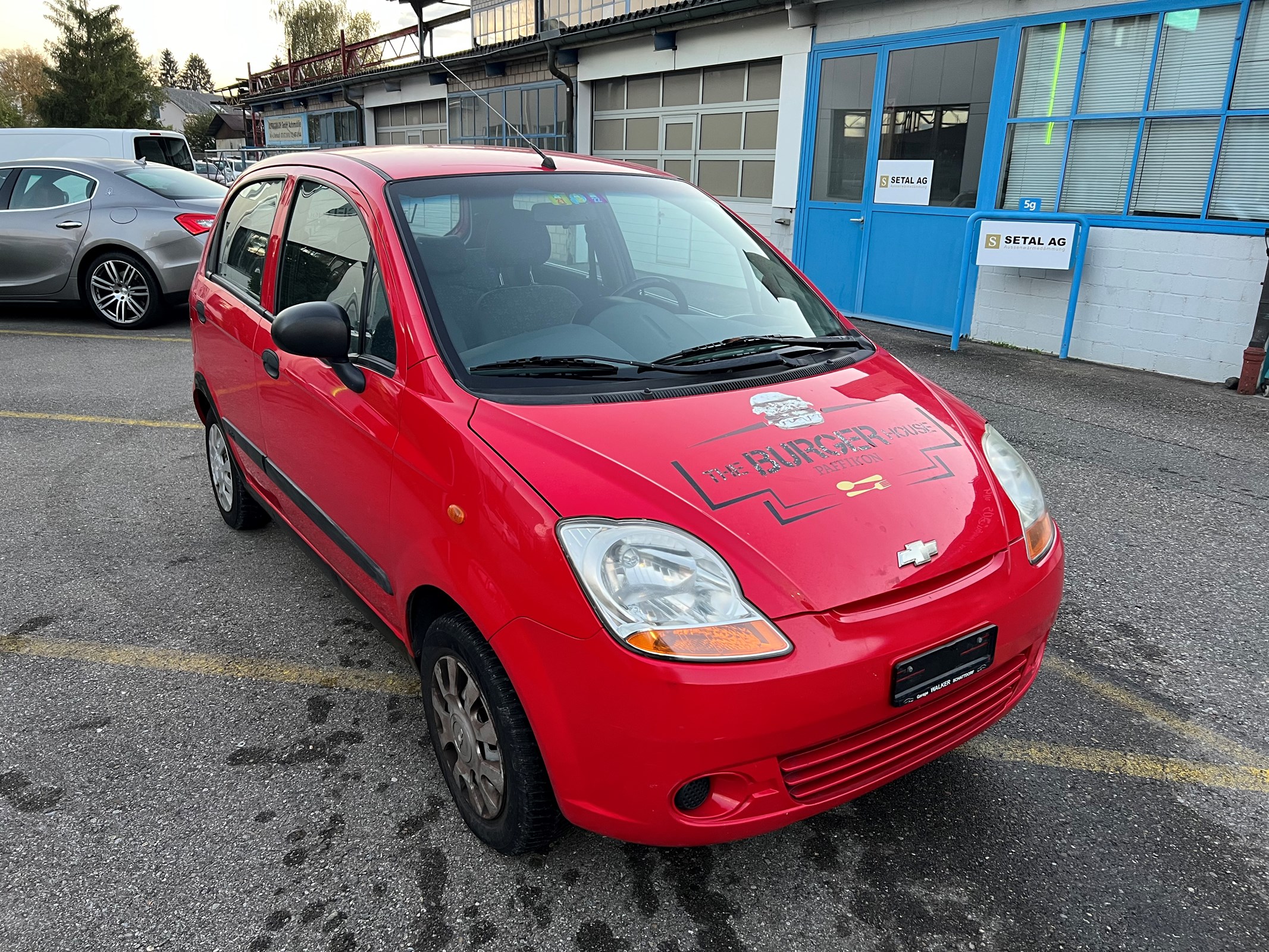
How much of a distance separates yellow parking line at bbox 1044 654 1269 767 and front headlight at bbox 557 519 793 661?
5.86 ft

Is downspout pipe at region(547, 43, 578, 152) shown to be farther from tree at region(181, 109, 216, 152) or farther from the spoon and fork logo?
tree at region(181, 109, 216, 152)

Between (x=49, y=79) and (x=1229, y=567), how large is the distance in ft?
207

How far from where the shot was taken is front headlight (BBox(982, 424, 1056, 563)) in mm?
2264

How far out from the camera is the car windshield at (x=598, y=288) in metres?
2.42

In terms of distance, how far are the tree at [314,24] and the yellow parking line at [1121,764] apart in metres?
60.8

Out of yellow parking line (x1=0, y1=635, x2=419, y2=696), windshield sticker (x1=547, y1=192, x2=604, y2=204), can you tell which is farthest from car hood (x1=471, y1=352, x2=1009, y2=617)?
yellow parking line (x1=0, y1=635, x2=419, y2=696)

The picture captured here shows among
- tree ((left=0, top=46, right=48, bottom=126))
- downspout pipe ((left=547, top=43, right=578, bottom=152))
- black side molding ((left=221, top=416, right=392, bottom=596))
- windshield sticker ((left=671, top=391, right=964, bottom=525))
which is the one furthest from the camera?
tree ((left=0, top=46, right=48, bottom=126))

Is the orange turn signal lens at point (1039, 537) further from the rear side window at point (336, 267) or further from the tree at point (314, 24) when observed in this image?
the tree at point (314, 24)

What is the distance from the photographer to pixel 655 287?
2873 mm

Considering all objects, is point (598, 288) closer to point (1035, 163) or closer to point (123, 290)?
point (1035, 163)

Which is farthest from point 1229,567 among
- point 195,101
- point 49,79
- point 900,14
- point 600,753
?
point 195,101

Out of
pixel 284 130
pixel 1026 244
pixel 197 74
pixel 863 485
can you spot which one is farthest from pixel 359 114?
pixel 197 74

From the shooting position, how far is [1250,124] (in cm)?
666

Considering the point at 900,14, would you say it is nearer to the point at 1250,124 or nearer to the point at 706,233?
the point at 1250,124
